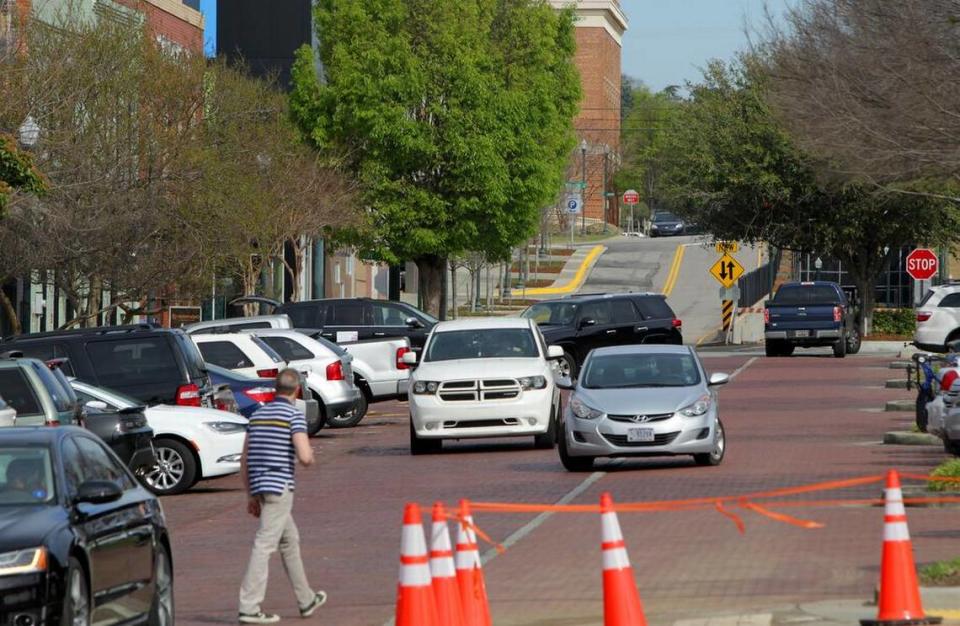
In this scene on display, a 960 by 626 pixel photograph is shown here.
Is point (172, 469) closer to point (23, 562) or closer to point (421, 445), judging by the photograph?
point (421, 445)

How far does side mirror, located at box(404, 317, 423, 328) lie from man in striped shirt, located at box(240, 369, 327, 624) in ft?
75.8

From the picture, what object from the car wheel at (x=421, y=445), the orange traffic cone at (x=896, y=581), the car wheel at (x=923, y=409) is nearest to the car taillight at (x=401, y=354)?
the car wheel at (x=421, y=445)

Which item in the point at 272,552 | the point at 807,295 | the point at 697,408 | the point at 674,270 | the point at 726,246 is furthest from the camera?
the point at 674,270

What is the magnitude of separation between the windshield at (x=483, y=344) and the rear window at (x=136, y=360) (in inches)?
187

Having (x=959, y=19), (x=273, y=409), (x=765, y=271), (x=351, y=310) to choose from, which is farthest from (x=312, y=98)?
(x=273, y=409)

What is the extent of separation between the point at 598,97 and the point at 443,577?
118 metres

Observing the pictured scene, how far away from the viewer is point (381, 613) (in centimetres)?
1278

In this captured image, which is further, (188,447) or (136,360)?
(136,360)

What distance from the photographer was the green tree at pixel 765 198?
60750mm

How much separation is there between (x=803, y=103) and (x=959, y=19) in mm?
7634

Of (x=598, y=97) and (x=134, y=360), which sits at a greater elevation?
(x=598, y=97)

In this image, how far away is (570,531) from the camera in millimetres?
17266

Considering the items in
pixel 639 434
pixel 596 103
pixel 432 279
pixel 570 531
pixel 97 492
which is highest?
pixel 596 103

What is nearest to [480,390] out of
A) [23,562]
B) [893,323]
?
[23,562]
